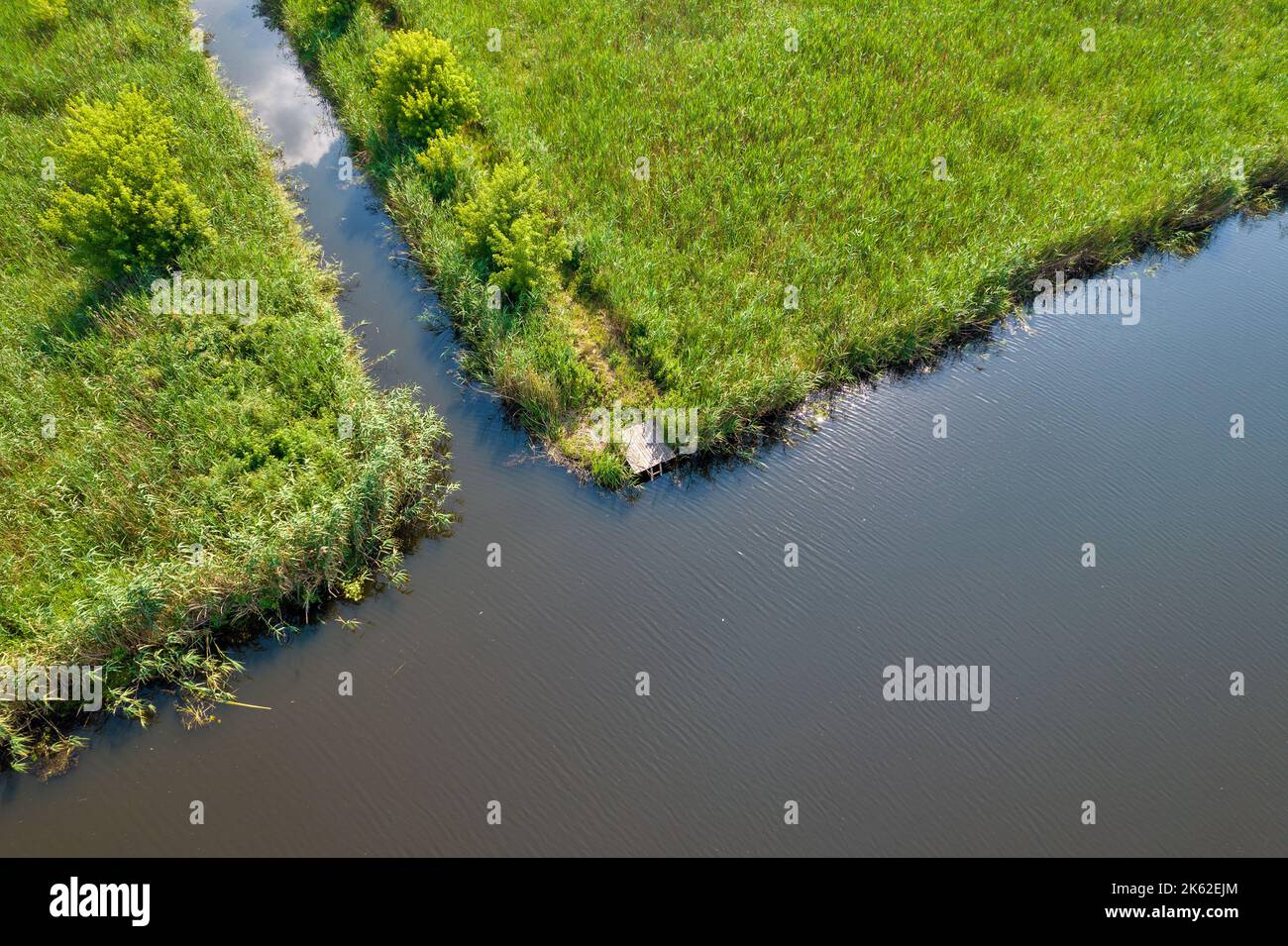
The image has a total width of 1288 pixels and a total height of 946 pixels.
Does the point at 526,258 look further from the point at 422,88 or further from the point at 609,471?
the point at 422,88

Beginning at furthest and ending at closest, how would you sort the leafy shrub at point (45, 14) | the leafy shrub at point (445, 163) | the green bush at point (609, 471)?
the leafy shrub at point (45, 14)
the leafy shrub at point (445, 163)
the green bush at point (609, 471)

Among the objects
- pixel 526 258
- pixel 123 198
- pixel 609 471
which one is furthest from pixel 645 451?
pixel 123 198

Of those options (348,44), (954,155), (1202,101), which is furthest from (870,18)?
(348,44)

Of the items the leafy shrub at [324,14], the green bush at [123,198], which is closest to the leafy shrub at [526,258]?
the green bush at [123,198]

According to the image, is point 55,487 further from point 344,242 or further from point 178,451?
point 344,242

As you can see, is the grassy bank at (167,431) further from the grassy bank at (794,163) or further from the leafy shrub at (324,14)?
the leafy shrub at (324,14)
